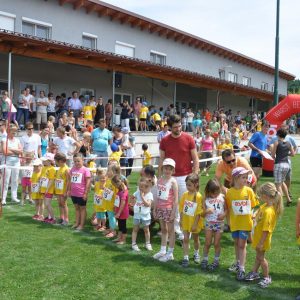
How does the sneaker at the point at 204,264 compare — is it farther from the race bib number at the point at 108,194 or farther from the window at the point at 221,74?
the window at the point at 221,74

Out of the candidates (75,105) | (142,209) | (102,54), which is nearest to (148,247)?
(142,209)

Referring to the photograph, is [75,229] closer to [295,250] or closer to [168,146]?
[168,146]

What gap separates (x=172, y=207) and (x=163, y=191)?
27 cm

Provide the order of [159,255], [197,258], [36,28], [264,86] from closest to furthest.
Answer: [197,258], [159,255], [36,28], [264,86]

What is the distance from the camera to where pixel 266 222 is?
5.25m

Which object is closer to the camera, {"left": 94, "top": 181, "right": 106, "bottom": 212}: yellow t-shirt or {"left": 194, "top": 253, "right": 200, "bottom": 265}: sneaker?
{"left": 194, "top": 253, "right": 200, "bottom": 265}: sneaker

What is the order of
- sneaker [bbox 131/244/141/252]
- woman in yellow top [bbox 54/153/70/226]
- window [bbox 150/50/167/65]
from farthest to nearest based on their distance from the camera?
window [bbox 150/50/167/65] → woman in yellow top [bbox 54/153/70/226] → sneaker [bbox 131/244/141/252]

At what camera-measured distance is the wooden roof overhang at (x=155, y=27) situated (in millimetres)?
22739

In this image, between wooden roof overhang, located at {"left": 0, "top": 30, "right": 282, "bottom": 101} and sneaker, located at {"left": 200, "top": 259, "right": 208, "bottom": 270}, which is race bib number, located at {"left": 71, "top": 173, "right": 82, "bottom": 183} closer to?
sneaker, located at {"left": 200, "top": 259, "right": 208, "bottom": 270}

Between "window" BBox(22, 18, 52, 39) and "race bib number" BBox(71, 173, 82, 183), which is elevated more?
"window" BBox(22, 18, 52, 39)

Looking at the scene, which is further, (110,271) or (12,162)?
(12,162)

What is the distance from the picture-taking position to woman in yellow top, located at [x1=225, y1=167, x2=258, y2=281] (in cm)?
560

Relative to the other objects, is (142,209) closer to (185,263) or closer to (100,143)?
(185,263)

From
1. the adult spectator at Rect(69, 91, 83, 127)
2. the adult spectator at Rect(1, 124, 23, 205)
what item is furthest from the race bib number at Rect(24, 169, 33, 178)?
the adult spectator at Rect(69, 91, 83, 127)
